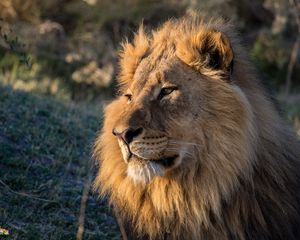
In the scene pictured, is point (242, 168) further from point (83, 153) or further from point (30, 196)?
point (83, 153)

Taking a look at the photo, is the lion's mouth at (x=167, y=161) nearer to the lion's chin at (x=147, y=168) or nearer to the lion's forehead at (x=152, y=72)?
the lion's chin at (x=147, y=168)

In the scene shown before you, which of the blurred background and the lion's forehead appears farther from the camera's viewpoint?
Result: the blurred background

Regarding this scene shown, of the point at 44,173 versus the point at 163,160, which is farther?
the point at 44,173

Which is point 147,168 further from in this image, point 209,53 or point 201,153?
point 209,53

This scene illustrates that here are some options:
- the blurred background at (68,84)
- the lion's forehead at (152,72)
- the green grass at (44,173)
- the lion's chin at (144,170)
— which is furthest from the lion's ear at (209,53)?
the green grass at (44,173)

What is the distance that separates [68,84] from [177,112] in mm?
9994

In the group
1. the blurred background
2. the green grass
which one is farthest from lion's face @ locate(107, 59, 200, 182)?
the green grass

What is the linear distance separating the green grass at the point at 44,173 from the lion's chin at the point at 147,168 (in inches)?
51.2

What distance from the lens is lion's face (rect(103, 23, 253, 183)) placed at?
463 cm

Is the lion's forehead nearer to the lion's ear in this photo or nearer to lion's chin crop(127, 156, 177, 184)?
the lion's ear

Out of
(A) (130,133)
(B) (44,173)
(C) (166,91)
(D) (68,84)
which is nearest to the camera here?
(A) (130,133)

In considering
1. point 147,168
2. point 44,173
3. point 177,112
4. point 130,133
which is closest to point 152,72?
point 177,112

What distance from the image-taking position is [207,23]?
17.3 ft

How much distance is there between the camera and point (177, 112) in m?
4.78
